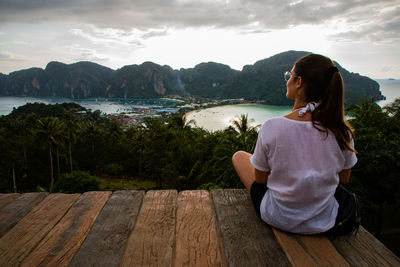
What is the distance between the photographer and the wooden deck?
1068 mm

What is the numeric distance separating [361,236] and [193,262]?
2.94 feet

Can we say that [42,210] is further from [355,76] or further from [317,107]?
[355,76]

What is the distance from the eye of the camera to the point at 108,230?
4.26 ft

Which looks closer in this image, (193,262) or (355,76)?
(193,262)

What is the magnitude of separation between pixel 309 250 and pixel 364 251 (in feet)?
0.84

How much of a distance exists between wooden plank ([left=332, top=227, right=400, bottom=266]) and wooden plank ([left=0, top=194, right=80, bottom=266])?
1.48 meters

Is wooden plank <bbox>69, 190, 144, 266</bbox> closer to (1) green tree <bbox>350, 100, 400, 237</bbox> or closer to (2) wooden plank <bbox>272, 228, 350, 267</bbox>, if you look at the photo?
(2) wooden plank <bbox>272, 228, 350, 267</bbox>

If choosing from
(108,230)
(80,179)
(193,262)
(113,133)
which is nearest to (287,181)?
(193,262)

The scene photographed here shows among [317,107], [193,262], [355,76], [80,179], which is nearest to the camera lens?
[193,262]

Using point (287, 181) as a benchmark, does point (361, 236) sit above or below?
below

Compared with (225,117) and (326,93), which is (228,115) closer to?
(225,117)

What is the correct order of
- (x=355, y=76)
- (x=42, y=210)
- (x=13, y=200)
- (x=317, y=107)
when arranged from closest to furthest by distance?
(x=317, y=107), (x=42, y=210), (x=13, y=200), (x=355, y=76)

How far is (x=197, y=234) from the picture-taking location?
4.12ft

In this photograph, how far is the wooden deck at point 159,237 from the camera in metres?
1.07
